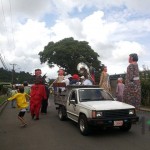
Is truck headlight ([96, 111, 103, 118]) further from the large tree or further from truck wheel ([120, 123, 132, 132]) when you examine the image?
the large tree

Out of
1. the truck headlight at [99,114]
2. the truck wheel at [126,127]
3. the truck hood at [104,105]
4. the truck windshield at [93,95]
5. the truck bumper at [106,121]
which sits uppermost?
the truck windshield at [93,95]

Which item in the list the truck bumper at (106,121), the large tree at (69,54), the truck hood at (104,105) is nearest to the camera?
the truck bumper at (106,121)

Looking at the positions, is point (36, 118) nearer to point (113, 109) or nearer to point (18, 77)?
point (113, 109)

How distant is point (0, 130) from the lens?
431 inches

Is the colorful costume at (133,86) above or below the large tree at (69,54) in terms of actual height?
below

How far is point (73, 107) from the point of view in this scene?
10.9 metres

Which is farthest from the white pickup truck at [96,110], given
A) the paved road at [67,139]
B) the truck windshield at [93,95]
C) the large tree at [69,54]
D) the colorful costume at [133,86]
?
the large tree at [69,54]

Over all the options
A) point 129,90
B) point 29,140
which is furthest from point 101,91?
point 29,140

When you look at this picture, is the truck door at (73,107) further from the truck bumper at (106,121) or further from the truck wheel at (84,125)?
→ the truck bumper at (106,121)

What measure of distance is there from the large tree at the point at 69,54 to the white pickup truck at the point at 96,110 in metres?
52.8

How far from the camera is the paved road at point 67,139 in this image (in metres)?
8.00

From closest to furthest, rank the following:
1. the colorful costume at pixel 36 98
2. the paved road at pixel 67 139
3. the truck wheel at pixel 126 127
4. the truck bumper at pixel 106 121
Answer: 1. the paved road at pixel 67 139
2. the truck bumper at pixel 106 121
3. the truck wheel at pixel 126 127
4. the colorful costume at pixel 36 98

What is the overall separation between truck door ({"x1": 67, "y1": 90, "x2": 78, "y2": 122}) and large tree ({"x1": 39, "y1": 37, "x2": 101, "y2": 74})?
172 ft

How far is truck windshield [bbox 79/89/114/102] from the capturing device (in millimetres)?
10539
